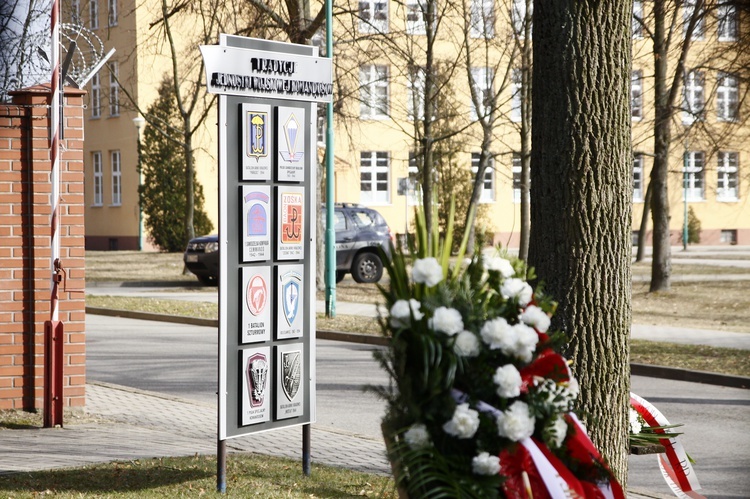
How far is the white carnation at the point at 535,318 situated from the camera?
3.23 meters

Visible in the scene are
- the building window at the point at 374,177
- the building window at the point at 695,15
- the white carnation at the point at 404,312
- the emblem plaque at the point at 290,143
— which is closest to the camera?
the white carnation at the point at 404,312

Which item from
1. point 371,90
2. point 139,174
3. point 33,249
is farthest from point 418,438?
point 139,174

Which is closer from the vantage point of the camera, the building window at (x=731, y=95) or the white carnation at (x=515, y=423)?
the white carnation at (x=515, y=423)

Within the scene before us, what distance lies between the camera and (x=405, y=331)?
3.10m

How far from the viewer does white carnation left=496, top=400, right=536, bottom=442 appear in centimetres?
303

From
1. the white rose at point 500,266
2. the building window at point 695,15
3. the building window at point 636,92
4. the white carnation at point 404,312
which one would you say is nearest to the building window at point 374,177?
the building window at point 636,92

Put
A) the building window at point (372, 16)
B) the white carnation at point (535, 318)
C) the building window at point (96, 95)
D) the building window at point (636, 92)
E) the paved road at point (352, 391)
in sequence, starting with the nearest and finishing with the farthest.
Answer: the white carnation at point (535, 318)
the paved road at point (352, 391)
the building window at point (372, 16)
the building window at point (636, 92)
the building window at point (96, 95)

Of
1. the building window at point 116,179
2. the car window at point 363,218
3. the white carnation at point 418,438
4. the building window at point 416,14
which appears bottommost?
the white carnation at point 418,438

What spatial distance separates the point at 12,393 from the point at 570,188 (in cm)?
550

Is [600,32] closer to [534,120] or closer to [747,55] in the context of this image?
[534,120]

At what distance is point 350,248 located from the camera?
82.8ft

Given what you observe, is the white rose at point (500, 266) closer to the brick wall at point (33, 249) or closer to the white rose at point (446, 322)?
the white rose at point (446, 322)

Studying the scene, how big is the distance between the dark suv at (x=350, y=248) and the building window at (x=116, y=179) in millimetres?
19995

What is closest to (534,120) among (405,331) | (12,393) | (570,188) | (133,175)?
(570,188)
